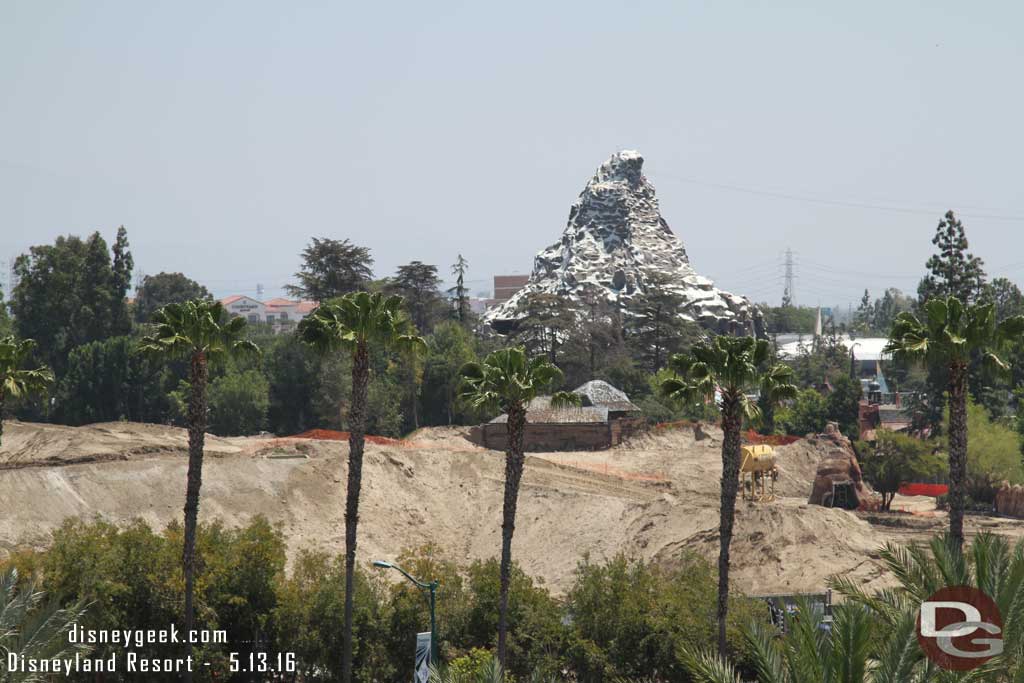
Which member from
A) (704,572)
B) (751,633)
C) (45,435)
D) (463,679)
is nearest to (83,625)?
(463,679)

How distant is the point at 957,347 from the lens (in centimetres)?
3700

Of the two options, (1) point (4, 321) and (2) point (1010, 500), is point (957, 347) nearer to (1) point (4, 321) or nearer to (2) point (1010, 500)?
(2) point (1010, 500)

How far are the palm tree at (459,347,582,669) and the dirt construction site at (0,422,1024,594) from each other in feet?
51.9

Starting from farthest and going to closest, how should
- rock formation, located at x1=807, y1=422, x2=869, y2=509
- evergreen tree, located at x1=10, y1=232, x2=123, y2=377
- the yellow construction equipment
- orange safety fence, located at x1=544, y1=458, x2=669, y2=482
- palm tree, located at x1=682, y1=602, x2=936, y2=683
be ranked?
evergreen tree, located at x1=10, y1=232, x2=123, y2=377, orange safety fence, located at x1=544, y1=458, x2=669, y2=482, rock formation, located at x1=807, y1=422, x2=869, y2=509, the yellow construction equipment, palm tree, located at x1=682, y1=602, x2=936, y2=683

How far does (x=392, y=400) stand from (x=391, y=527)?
3725 centimetres

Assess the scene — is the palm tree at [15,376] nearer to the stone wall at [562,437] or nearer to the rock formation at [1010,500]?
the stone wall at [562,437]

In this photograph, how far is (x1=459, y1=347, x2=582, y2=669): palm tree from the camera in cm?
3738

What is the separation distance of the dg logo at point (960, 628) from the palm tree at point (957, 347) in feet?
34.5

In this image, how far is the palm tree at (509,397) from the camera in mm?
37375

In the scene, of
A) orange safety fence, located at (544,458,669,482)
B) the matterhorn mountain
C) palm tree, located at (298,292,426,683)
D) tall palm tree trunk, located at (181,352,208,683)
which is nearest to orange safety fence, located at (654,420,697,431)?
orange safety fence, located at (544,458,669,482)

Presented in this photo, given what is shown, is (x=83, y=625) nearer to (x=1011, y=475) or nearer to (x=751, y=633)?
(x=751, y=633)

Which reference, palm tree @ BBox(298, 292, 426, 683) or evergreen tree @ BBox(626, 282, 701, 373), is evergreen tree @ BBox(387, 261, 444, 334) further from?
palm tree @ BBox(298, 292, 426, 683)

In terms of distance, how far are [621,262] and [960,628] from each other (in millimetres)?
141662

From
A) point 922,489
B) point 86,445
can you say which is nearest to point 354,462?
point 86,445
